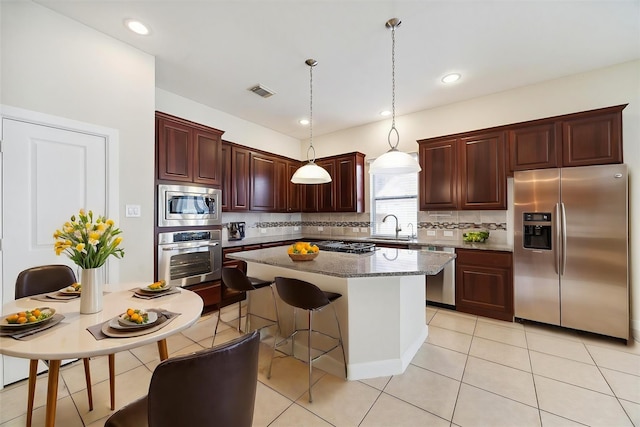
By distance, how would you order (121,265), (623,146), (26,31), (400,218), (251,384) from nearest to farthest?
(251,384), (26,31), (121,265), (623,146), (400,218)

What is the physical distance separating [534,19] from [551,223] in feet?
6.71

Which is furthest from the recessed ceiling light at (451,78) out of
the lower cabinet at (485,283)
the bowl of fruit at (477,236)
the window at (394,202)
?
the lower cabinet at (485,283)

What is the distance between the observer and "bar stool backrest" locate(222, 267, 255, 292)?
2291 millimetres

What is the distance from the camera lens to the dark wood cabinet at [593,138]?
2.63m

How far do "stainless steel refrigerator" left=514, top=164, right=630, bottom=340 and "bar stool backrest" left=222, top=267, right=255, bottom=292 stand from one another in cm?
307

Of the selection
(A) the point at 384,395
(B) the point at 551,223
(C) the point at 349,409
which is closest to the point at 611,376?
(B) the point at 551,223

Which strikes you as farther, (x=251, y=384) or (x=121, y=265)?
(x=121, y=265)

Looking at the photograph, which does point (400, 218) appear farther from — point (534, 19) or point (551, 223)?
point (534, 19)

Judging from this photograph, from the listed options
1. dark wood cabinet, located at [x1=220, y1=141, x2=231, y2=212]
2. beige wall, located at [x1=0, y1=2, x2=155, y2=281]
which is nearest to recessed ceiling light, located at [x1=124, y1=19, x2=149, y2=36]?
beige wall, located at [x1=0, y1=2, x2=155, y2=281]

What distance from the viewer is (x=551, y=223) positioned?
2.87m

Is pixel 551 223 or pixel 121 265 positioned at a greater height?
pixel 551 223

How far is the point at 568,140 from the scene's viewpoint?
286 centimetres

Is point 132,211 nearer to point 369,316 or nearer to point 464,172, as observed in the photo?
point 369,316

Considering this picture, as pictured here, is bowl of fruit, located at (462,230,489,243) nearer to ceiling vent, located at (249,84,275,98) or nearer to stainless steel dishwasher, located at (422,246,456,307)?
stainless steel dishwasher, located at (422,246,456,307)
